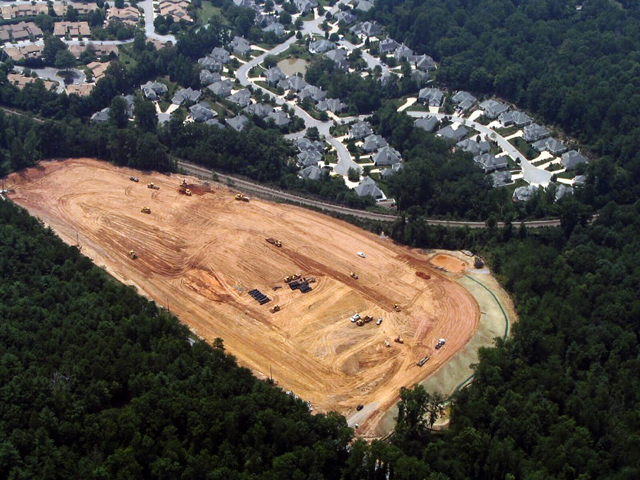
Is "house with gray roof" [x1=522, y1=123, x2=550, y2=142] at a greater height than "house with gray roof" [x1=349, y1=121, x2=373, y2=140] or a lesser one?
greater

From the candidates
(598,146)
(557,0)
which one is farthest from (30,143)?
(557,0)

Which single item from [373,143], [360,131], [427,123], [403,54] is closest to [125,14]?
[403,54]

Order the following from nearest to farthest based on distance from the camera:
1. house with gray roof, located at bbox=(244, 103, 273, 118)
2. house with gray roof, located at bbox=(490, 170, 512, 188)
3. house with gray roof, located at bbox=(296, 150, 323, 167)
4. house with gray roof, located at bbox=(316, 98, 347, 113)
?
house with gray roof, located at bbox=(490, 170, 512, 188) < house with gray roof, located at bbox=(296, 150, 323, 167) < house with gray roof, located at bbox=(244, 103, 273, 118) < house with gray roof, located at bbox=(316, 98, 347, 113)

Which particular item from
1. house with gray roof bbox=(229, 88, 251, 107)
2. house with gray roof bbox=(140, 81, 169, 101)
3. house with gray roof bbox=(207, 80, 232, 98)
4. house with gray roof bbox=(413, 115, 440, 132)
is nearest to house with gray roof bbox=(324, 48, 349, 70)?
house with gray roof bbox=(229, 88, 251, 107)

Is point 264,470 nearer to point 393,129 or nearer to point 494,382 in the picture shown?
point 494,382

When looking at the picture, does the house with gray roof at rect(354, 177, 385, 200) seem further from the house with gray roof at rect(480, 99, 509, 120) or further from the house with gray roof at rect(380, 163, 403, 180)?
the house with gray roof at rect(480, 99, 509, 120)

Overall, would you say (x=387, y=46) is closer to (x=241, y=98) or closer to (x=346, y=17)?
(x=346, y=17)
